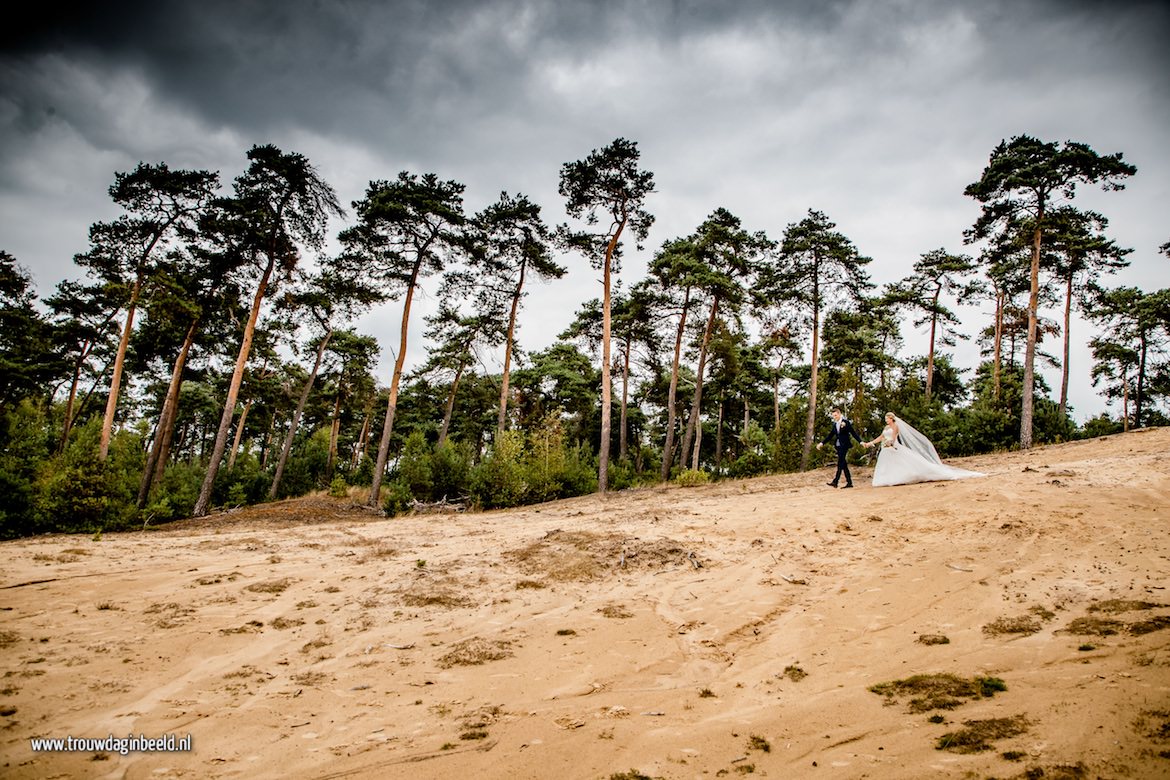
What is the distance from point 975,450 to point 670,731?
2072 cm

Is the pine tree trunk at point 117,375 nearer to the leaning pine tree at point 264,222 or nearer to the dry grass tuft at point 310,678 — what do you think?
the leaning pine tree at point 264,222

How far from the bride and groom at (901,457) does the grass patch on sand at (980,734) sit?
852 cm

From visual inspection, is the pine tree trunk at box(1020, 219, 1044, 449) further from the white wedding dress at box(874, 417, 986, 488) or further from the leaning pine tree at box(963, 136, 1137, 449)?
the white wedding dress at box(874, 417, 986, 488)

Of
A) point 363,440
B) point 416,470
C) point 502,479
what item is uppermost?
point 502,479

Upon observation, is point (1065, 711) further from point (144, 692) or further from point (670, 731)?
point (144, 692)

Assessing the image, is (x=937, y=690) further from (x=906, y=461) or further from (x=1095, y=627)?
(x=906, y=461)

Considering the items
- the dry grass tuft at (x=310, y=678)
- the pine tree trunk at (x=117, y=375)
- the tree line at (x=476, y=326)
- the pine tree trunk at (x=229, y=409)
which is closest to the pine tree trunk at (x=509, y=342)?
the tree line at (x=476, y=326)

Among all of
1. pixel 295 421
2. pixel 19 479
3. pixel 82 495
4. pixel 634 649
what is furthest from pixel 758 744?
pixel 295 421

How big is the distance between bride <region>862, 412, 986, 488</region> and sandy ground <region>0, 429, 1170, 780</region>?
6.46ft

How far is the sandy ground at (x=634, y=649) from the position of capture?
8.59 feet

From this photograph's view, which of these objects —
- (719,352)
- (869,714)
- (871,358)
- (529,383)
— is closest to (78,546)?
(869,714)

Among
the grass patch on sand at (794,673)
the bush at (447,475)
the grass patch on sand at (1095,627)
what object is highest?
the grass patch on sand at (1095,627)

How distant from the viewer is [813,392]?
856 inches

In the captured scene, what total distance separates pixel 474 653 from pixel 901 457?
1040cm
